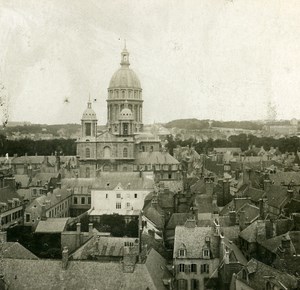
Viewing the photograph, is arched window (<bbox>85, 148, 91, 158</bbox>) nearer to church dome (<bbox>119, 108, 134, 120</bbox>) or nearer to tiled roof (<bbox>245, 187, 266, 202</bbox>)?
church dome (<bbox>119, 108, 134, 120</bbox>)

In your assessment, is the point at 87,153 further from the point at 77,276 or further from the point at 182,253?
the point at 77,276

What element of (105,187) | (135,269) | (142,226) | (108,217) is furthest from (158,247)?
(105,187)

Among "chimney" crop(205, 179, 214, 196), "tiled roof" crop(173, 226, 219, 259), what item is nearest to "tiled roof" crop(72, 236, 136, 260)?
"tiled roof" crop(173, 226, 219, 259)

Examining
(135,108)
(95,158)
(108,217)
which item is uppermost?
(135,108)

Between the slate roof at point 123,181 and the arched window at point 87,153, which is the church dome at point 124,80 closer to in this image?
the arched window at point 87,153

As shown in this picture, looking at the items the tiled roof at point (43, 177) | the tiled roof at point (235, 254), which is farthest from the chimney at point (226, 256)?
the tiled roof at point (43, 177)

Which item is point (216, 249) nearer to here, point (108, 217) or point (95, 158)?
point (108, 217)

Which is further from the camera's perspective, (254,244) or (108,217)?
(108,217)
